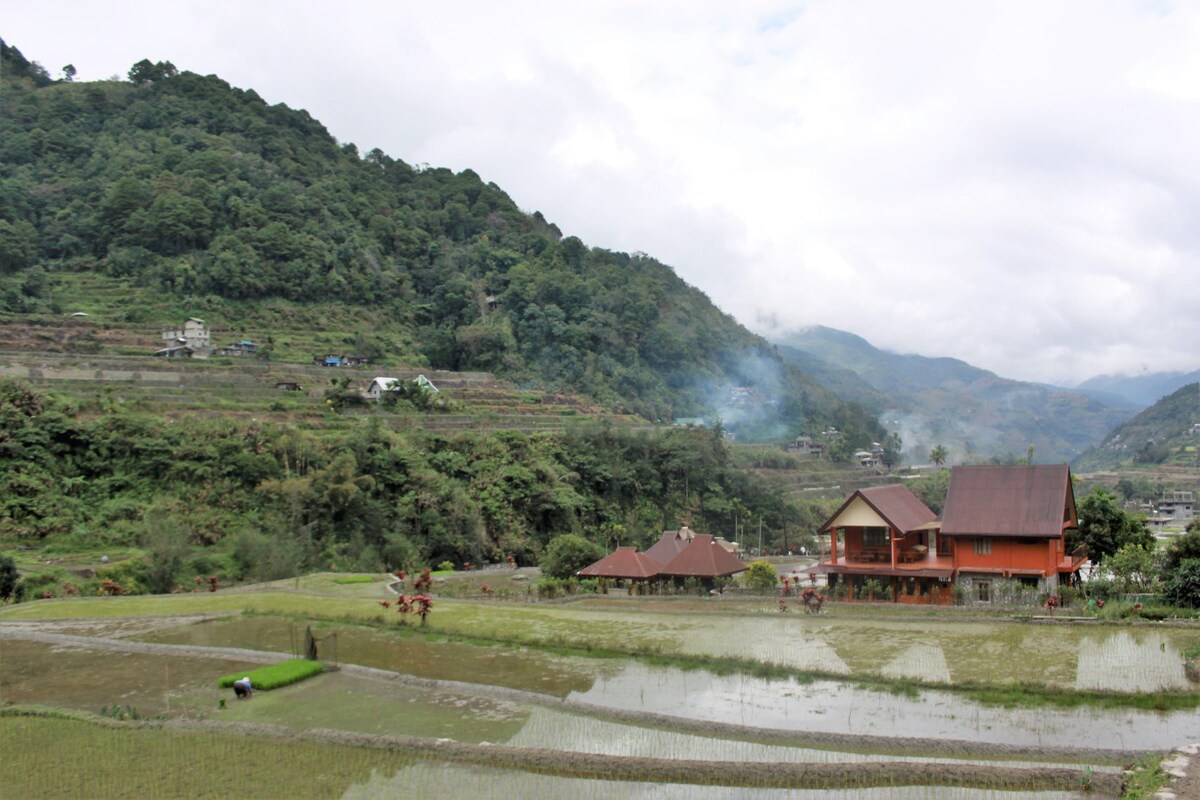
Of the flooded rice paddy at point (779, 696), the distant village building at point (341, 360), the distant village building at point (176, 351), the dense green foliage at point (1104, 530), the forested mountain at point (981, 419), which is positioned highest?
the forested mountain at point (981, 419)

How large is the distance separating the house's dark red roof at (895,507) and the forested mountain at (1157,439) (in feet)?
244

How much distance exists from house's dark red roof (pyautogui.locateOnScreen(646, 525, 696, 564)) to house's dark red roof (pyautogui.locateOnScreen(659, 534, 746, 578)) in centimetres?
114

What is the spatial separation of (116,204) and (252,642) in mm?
50160

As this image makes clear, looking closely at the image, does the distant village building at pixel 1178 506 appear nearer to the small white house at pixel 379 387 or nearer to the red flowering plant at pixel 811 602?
the red flowering plant at pixel 811 602

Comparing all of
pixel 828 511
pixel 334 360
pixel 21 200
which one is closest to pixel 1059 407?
pixel 828 511

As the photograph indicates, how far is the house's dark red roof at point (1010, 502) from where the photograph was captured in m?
22.1

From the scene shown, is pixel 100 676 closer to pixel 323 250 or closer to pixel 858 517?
pixel 858 517

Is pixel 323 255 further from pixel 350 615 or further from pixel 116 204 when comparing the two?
pixel 350 615

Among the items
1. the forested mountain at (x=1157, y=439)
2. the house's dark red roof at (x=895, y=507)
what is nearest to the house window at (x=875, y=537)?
the house's dark red roof at (x=895, y=507)

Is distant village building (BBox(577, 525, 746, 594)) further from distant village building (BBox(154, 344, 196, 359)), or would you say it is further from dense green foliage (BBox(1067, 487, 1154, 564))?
distant village building (BBox(154, 344, 196, 359))

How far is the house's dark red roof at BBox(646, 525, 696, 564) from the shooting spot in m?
29.5

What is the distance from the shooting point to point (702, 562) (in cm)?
2723

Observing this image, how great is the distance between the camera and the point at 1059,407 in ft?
605

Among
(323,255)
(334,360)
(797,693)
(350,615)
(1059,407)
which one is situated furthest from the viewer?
(1059,407)
